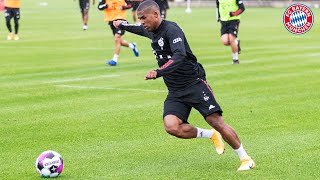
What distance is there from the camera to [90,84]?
18047 mm

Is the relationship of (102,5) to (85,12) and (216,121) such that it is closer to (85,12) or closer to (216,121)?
(216,121)

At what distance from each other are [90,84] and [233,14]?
19.3 ft

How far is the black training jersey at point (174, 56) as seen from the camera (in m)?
9.23

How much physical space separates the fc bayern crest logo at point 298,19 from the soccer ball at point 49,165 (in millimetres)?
5772

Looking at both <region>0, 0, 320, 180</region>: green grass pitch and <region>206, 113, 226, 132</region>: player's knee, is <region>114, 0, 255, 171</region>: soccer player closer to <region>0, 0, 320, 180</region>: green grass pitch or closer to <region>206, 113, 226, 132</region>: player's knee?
<region>206, 113, 226, 132</region>: player's knee

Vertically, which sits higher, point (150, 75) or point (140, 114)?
point (150, 75)

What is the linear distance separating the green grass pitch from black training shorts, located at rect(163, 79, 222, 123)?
25.6 inches

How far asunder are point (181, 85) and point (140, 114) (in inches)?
162

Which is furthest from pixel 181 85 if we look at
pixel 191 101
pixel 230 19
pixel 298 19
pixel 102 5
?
Result: pixel 102 5

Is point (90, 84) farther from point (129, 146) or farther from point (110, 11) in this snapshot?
point (129, 146)

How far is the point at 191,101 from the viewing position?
9.73 metres

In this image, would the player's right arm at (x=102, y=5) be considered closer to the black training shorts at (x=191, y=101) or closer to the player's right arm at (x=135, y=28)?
the player's right arm at (x=135, y=28)

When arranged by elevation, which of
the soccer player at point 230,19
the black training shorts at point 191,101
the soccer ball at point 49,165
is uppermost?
the black training shorts at point 191,101

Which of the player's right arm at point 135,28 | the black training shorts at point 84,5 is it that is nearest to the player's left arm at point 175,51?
the player's right arm at point 135,28
